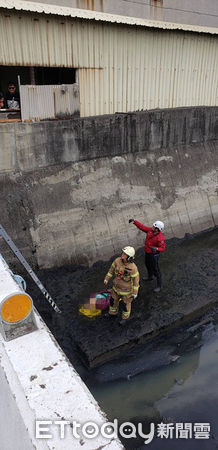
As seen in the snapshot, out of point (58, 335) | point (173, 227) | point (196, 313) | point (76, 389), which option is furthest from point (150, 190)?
point (76, 389)

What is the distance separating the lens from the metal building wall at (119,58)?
8.39m

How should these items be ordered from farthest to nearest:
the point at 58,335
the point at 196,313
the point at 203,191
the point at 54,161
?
the point at 203,191
the point at 54,161
the point at 196,313
the point at 58,335

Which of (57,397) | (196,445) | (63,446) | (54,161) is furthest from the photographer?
(54,161)

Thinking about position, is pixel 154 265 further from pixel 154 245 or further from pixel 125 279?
pixel 125 279

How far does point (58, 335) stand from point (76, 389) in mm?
4467

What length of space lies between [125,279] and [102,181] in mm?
4345

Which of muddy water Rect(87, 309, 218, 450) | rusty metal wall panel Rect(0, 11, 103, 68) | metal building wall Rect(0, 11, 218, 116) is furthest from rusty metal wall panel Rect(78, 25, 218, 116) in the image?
muddy water Rect(87, 309, 218, 450)

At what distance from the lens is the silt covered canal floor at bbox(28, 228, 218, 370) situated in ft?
21.6

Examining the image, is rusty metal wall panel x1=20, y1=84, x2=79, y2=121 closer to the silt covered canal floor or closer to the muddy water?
the silt covered canal floor

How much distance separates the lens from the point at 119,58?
33.4ft

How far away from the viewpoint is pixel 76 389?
8.50 feet

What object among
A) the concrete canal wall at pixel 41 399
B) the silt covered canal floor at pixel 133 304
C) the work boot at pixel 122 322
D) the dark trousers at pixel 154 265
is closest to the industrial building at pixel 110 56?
the dark trousers at pixel 154 265

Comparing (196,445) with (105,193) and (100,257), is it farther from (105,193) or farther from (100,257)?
(105,193)

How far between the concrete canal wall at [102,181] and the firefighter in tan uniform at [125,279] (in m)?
2.52
